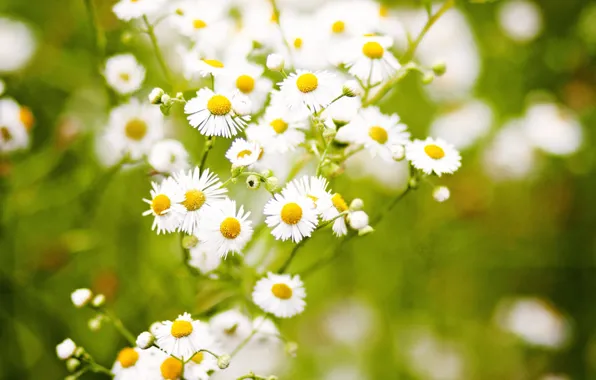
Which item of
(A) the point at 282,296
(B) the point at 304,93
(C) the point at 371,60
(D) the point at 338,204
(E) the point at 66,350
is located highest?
(C) the point at 371,60

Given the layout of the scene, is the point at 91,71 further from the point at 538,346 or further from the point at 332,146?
the point at 538,346

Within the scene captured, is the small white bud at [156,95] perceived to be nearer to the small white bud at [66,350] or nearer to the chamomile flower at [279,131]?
the chamomile flower at [279,131]

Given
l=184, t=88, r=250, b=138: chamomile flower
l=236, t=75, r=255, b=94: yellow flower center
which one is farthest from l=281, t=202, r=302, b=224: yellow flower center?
l=236, t=75, r=255, b=94: yellow flower center

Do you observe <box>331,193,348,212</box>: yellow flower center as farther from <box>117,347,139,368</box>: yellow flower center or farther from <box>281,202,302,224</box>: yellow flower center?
<box>117,347,139,368</box>: yellow flower center

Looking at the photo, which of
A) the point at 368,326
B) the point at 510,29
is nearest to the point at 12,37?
the point at 368,326

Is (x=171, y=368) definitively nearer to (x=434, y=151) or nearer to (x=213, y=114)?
(x=213, y=114)

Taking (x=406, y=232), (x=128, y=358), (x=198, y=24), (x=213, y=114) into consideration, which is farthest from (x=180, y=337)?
(x=406, y=232)

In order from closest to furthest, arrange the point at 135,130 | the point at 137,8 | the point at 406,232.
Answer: the point at 137,8 < the point at 135,130 < the point at 406,232

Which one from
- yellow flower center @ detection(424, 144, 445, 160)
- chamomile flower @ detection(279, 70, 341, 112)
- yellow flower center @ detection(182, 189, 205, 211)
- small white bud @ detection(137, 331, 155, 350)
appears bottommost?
small white bud @ detection(137, 331, 155, 350)
